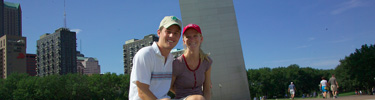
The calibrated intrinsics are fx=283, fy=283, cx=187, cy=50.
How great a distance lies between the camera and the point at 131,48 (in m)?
95.1

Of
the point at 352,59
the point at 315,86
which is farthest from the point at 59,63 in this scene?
the point at 352,59

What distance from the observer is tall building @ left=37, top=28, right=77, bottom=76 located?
82.8m

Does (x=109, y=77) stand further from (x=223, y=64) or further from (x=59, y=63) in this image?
(x=59, y=63)

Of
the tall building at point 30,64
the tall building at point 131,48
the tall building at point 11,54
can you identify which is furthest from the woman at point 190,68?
the tall building at point 30,64

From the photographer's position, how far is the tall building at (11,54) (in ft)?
299

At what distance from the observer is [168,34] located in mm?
2568

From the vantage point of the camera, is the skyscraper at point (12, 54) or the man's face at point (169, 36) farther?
the skyscraper at point (12, 54)

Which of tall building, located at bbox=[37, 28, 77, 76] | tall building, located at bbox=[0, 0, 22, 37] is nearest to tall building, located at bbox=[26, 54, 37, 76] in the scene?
tall building, located at bbox=[37, 28, 77, 76]

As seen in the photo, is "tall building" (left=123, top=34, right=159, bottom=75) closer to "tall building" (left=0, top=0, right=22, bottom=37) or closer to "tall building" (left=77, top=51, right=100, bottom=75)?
"tall building" (left=77, top=51, right=100, bottom=75)

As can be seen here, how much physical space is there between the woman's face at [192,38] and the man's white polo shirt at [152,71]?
277 millimetres

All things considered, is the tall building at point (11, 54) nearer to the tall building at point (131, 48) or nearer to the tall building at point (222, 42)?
the tall building at point (131, 48)

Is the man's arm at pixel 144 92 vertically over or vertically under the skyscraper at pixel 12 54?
under

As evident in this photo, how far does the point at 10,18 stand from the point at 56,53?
106 m

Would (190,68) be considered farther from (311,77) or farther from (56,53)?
(56,53)
